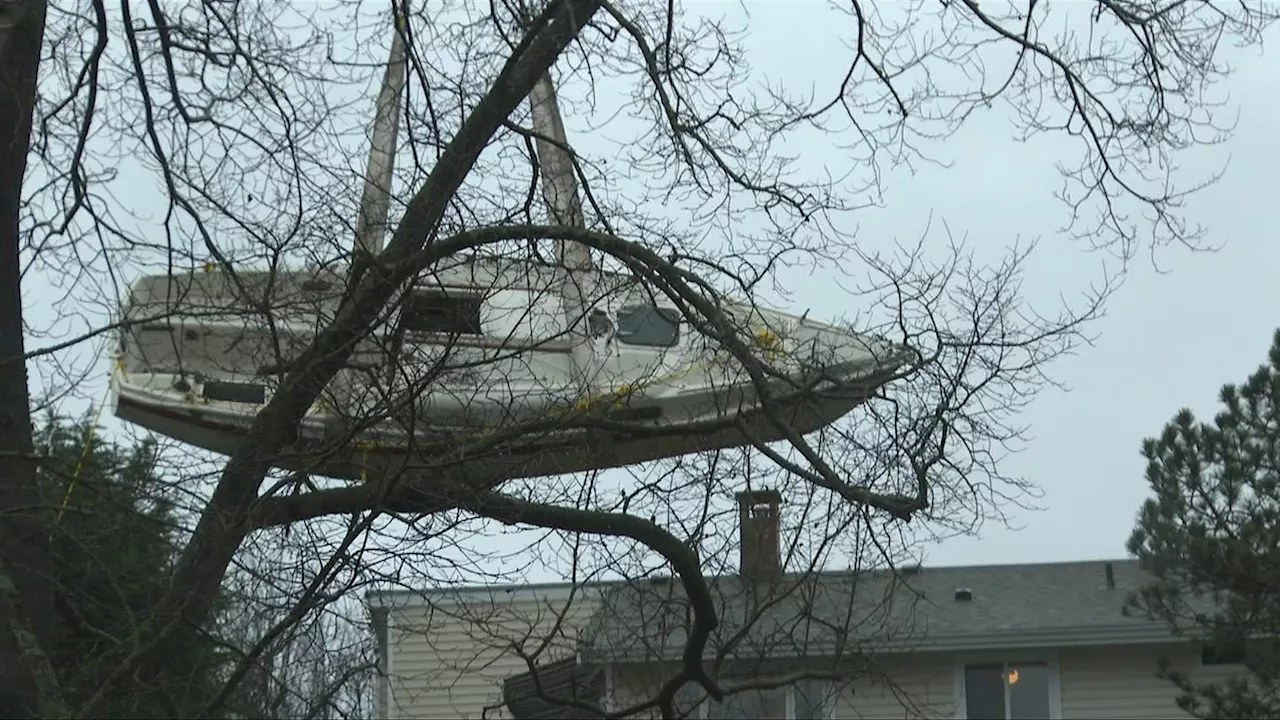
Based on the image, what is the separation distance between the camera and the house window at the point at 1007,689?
1766 centimetres

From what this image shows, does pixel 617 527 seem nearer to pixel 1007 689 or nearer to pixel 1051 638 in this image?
pixel 1051 638

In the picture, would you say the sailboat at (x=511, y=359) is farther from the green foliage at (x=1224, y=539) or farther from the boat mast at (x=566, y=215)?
the green foliage at (x=1224, y=539)

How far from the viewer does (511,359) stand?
7.74 meters

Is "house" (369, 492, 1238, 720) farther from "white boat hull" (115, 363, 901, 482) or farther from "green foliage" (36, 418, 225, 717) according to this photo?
"green foliage" (36, 418, 225, 717)

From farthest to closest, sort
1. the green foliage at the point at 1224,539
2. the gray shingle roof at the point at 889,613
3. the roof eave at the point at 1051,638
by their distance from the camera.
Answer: the roof eave at the point at 1051,638 → the green foliage at the point at 1224,539 → the gray shingle roof at the point at 889,613

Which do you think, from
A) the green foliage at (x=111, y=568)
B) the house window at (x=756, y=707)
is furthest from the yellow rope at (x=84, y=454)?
the house window at (x=756, y=707)

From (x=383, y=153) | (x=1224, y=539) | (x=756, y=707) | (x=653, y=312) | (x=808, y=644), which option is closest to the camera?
(x=653, y=312)

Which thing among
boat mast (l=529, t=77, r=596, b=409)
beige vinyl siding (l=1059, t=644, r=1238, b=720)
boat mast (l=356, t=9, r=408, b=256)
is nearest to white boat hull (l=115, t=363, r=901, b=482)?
boat mast (l=529, t=77, r=596, b=409)

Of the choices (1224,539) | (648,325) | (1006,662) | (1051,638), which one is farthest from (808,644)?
(1006,662)

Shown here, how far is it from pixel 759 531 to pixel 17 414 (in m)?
3.57

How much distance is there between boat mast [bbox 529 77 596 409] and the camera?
802 cm

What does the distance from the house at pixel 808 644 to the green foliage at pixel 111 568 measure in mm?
1040

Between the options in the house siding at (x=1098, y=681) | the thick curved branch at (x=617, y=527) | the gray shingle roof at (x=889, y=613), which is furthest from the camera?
the house siding at (x=1098, y=681)

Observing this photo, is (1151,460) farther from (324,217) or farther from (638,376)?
(324,217)
